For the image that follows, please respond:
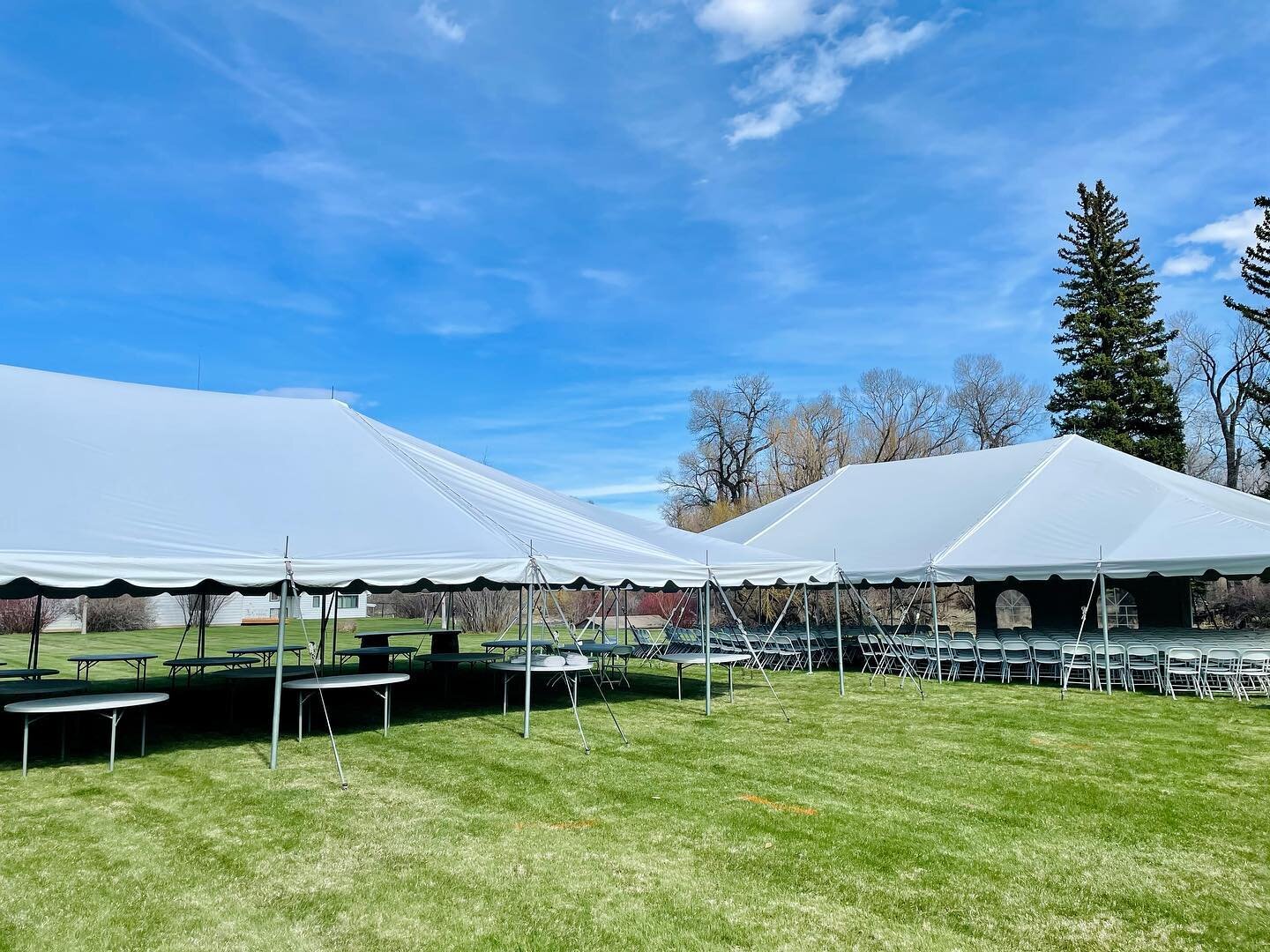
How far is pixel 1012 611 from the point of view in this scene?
27.7 metres

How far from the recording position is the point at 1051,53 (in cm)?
1061

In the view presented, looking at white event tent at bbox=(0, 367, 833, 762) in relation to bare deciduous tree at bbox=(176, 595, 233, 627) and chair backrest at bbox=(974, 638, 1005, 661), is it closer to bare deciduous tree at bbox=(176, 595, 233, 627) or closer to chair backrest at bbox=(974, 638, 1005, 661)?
chair backrest at bbox=(974, 638, 1005, 661)

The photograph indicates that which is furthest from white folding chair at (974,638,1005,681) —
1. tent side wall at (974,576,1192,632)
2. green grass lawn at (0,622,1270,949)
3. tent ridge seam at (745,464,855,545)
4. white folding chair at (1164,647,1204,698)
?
tent ridge seam at (745,464,855,545)

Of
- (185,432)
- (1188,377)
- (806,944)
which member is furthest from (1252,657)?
(1188,377)

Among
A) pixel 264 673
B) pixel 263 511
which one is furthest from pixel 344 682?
pixel 264 673

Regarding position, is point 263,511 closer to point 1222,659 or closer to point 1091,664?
point 1091,664

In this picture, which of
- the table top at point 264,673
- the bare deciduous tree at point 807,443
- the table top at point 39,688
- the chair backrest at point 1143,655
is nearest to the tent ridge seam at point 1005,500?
the chair backrest at point 1143,655

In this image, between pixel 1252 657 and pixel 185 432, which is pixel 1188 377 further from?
pixel 185 432

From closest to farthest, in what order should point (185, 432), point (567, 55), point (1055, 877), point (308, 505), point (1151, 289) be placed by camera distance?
point (1055, 877)
point (308, 505)
point (185, 432)
point (567, 55)
point (1151, 289)

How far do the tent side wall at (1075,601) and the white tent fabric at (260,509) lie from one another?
835cm

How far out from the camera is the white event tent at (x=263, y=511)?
22.1 ft

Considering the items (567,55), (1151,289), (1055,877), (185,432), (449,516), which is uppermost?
(1151,289)

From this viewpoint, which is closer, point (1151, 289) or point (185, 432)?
point (185, 432)

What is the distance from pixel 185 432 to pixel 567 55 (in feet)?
24.8
